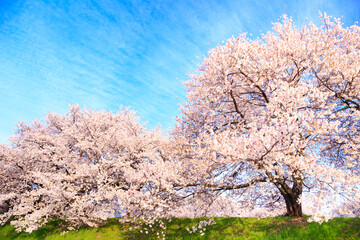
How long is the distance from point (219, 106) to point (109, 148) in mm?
10683

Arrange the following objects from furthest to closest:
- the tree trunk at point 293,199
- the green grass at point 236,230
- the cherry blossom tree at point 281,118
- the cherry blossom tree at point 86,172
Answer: the tree trunk at point 293,199 → the cherry blossom tree at point 86,172 → the green grass at point 236,230 → the cherry blossom tree at point 281,118

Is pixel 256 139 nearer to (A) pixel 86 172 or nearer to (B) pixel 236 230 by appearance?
(B) pixel 236 230

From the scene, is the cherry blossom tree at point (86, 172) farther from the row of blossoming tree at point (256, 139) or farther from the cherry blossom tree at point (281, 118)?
the cherry blossom tree at point (281, 118)

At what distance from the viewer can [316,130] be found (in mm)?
8414

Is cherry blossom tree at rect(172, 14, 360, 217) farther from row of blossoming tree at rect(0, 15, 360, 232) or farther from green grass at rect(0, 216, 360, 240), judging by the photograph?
green grass at rect(0, 216, 360, 240)

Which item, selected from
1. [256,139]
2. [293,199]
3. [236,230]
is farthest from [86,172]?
[293,199]

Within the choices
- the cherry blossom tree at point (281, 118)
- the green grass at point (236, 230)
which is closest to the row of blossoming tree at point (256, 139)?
the cherry blossom tree at point (281, 118)

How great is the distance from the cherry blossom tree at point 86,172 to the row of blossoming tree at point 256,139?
12 centimetres

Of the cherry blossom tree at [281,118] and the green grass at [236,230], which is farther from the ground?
the cherry blossom tree at [281,118]

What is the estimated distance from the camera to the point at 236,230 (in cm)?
1180

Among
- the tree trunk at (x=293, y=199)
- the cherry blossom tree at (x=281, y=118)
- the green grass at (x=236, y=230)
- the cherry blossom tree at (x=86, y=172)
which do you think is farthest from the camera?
the tree trunk at (x=293, y=199)

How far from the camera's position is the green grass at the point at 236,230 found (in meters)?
10.0

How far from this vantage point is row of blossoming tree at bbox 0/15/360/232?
27.0 feet

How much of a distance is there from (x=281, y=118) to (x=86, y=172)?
13.0 meters
